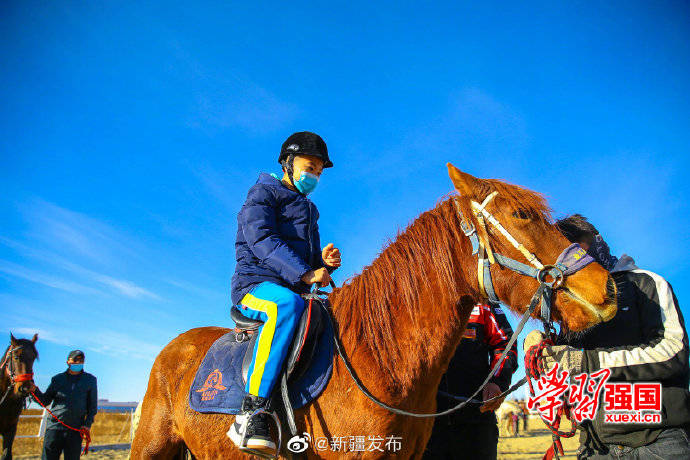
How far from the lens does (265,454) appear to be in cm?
272

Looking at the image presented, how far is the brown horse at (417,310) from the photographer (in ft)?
8.82

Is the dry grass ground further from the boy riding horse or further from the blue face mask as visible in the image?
the blue face mask

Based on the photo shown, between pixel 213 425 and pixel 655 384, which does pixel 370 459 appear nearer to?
pixel 213 425

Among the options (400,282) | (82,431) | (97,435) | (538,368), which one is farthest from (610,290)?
(97,435)

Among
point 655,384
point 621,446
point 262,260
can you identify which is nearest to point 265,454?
point 262,260

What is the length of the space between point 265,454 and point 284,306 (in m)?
0.97

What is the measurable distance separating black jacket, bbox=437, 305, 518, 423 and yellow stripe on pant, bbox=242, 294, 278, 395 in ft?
6.85

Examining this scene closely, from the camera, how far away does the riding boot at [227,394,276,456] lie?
2596mm

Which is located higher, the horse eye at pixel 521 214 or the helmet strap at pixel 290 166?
the helmet strap at pixel 290 166

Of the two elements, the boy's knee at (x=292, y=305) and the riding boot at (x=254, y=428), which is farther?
the boy's knee at (x=292, y=305)

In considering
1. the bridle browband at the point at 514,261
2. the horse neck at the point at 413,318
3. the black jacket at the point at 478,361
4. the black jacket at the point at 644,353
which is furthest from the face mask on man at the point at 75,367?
the black jacket at the point at 644,353

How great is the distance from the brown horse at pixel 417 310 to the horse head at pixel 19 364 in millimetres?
9037

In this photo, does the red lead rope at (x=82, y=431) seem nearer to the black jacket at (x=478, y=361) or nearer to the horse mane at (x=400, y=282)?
the black jacket at (x=478, y=361)

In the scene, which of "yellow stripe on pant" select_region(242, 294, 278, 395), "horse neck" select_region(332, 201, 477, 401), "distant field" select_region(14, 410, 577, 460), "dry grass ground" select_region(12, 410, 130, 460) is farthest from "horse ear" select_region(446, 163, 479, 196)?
"dry grass ground" select_region(12, 410, 130, 460)
